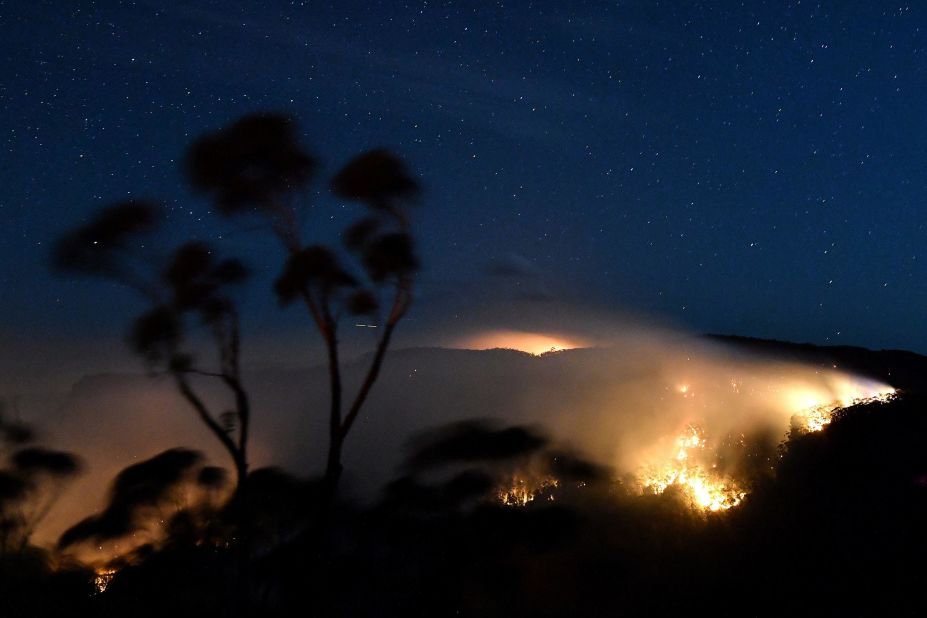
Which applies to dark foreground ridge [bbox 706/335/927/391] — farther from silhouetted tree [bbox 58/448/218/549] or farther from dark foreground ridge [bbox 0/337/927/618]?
silhouetted tree [bbox 58/448/218/549]

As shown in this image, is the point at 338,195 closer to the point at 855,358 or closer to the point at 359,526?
the point at 359,526

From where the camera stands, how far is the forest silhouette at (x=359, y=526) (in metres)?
8.49

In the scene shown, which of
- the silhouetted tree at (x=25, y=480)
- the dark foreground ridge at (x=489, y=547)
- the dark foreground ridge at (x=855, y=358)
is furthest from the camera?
the dark foreground ridge at (x=855, y=358)

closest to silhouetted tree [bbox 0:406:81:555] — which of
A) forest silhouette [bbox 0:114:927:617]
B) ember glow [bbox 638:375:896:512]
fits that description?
forest silhouette [bbox 0:114:927:617]

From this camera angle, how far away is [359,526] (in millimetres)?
10172

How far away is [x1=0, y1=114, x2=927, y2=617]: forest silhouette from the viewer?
334 inches

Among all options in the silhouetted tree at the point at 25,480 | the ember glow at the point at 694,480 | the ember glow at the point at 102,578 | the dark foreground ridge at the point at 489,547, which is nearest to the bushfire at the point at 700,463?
the ember glow at the point at 694,480

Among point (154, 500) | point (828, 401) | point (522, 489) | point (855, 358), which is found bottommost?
point (154, 500)

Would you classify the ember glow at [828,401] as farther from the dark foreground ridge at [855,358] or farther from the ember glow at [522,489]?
the ember glow at [522,489]

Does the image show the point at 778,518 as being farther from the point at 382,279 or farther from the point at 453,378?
the point at 453,378

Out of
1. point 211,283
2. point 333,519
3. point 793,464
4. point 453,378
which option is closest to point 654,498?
point 793,464

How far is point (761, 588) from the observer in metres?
8.34

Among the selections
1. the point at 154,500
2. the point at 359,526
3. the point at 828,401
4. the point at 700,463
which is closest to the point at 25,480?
the point at 154,500

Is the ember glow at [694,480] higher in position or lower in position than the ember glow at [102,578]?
higher
